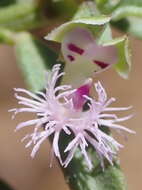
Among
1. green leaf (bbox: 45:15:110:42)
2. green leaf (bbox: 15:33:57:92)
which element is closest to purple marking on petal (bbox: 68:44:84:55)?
green leaf (bbox: 45:15:110:42)

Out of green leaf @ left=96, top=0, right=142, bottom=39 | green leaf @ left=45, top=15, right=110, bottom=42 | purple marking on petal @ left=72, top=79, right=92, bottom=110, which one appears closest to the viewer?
green leaf @ left=45, top=15, right=110, bottom=42

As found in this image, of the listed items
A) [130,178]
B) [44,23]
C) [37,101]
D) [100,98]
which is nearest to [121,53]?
[100,98]

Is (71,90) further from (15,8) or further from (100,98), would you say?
(15,8)

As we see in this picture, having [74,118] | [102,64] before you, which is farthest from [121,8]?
[74,118]

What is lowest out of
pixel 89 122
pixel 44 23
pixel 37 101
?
pixel 89 122

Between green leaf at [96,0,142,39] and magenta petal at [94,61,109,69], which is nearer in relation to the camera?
magenta petal at [94,61,109,69]

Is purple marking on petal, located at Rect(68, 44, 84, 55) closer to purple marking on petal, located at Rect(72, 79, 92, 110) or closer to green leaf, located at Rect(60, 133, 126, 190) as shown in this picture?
purple marking on petal, located at Rect(72, 79, 92, 110)

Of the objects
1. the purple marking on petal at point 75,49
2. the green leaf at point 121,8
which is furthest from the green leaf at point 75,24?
the green leaf at point 121,8
